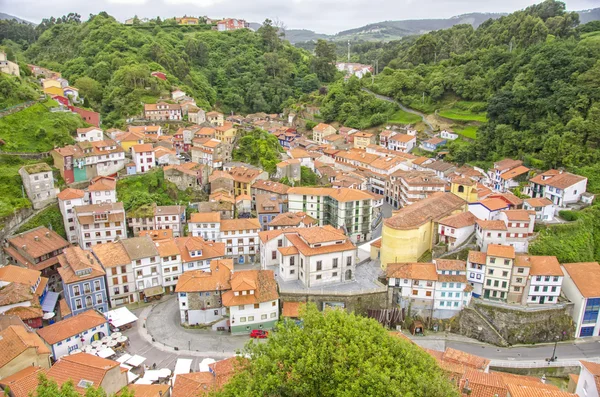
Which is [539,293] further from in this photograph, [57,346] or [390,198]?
[57,346]

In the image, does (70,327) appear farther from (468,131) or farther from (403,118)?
(403,118)

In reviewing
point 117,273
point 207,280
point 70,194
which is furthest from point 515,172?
point 70,194

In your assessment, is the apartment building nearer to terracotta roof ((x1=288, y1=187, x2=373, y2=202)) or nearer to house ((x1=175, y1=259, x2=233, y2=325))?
terracotta roof ((x1=288, y1=187, x2=373, y2=202))

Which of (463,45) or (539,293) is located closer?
(539,293)

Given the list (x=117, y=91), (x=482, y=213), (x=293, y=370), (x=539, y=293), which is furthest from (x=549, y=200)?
(x=117, y=91)

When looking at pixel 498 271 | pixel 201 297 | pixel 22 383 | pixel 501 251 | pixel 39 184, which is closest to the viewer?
pixel 22 383

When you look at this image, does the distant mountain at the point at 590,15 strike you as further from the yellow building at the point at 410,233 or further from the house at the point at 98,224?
the house at the point at 98,224
